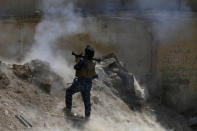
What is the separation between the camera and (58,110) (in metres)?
8.09

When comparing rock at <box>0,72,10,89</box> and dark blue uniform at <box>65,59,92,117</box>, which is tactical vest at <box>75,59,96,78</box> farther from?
rock at <box>0,72,10,89</box>

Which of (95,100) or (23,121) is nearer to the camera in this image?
(23,121)

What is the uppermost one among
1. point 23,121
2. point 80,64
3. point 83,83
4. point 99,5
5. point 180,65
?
point 99,5

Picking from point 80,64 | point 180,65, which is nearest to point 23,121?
point 80,64

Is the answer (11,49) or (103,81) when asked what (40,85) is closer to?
(103,81)

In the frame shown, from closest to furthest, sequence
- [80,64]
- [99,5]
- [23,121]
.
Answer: [23,121] < [80,64] < [99,5]

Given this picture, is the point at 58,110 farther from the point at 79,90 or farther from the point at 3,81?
the point at 3,81

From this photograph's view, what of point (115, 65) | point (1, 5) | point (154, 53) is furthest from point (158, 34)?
point (1, 5)

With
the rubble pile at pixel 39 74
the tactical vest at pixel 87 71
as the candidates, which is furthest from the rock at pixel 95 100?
the tactical vest at pixel 87 71

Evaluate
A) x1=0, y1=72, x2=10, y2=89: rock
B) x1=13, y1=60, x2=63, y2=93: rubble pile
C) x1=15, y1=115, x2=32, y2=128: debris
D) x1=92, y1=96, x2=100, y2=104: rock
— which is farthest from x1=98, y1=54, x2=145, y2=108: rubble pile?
x1=15, y1=115, x2=32, y2=128: debris

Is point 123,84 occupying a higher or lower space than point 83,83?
lower

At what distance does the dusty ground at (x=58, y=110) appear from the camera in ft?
24.3

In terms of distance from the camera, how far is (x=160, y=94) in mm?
12438

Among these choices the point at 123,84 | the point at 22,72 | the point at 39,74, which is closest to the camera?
the point at 22,72
